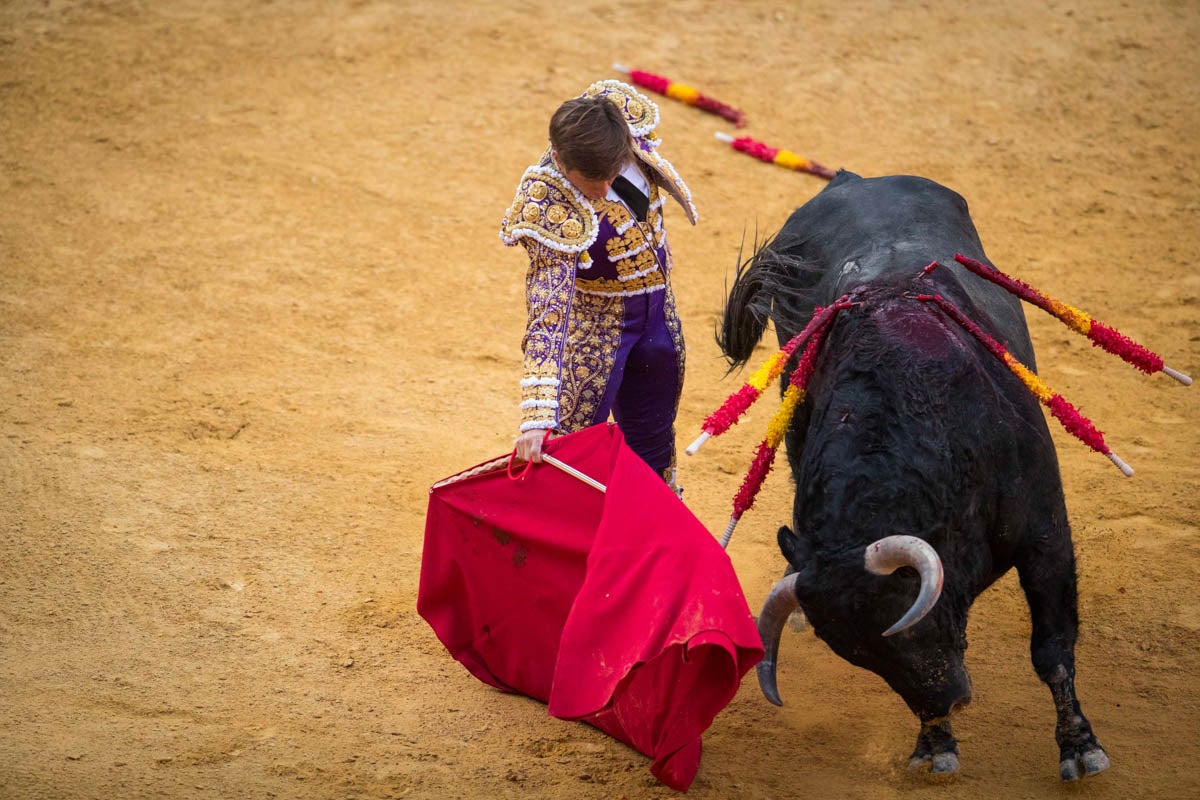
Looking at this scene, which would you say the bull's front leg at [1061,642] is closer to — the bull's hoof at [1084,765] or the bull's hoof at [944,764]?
the bull's hoof at [1084,765]

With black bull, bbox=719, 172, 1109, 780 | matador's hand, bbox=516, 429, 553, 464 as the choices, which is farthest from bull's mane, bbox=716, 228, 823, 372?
matador's hand, bbox=516, 429, 553, 464

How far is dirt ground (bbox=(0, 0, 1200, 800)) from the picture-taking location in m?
3.36

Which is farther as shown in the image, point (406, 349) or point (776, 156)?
point (776, 156)

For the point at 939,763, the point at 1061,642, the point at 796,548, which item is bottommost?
→ the point at 939,763

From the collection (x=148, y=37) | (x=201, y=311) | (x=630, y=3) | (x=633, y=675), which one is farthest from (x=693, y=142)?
(x=633, y=675)

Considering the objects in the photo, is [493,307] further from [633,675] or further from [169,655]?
[633,675]

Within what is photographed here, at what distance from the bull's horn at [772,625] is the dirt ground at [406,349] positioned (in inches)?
12.8

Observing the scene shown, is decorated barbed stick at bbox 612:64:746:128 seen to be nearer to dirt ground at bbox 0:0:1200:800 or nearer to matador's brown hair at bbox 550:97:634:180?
dirt ground at bbox 0:0:1200:800

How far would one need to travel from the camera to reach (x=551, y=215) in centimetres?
330

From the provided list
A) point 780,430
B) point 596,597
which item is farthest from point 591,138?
point 596,597

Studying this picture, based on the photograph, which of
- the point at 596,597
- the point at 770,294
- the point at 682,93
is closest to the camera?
the point at 596,597

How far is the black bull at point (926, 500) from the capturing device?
2.96 m

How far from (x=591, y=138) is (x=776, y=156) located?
510 cm

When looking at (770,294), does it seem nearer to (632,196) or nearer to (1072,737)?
(632,196)
